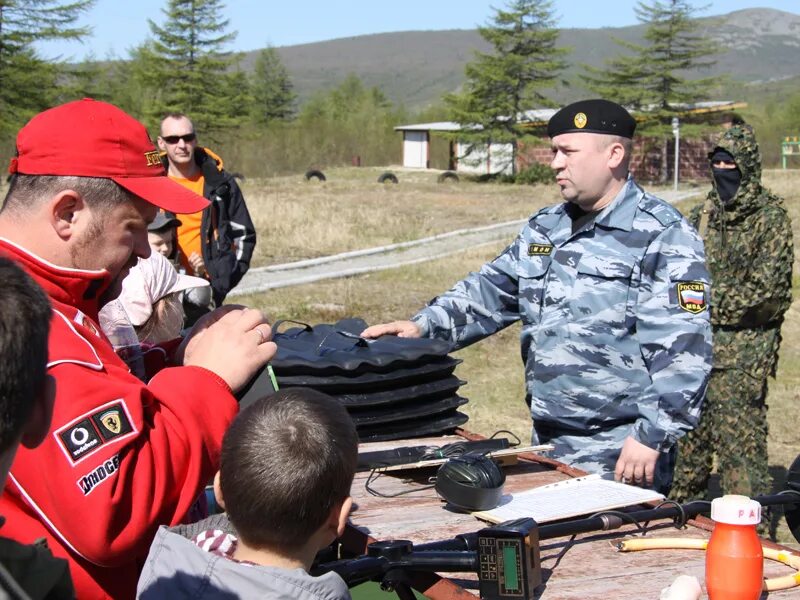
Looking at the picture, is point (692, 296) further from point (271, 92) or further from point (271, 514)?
point (271, 92)

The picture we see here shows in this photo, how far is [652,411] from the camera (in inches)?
129

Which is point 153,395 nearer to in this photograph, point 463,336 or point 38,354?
point 38,354

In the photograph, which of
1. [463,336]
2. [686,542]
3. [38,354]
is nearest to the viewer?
[38,354]

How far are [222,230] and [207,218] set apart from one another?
18 centimetres

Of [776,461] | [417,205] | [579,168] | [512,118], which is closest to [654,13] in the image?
[512,118]

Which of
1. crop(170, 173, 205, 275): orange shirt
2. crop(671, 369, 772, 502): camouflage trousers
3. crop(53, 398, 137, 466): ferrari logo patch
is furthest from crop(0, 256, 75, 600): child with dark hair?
crop(170, 173, 205, 275): orange shirt

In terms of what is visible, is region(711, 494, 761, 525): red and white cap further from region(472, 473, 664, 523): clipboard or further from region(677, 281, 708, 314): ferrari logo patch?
region(677, 281, 708, 314): ferrari logo patch

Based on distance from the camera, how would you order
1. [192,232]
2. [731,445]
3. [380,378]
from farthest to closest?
[192,232], [731,445], [380,378]

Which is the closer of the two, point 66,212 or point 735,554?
point 66,212

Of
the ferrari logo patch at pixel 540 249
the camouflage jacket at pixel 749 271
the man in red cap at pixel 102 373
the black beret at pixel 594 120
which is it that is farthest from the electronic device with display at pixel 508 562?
the camouflage jacket at pixel 749 271

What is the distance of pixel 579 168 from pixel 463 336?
717 millimetres

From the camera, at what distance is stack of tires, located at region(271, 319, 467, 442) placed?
10.1 ft

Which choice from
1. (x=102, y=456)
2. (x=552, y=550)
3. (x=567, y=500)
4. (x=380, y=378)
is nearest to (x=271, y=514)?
(x=102, y=456)

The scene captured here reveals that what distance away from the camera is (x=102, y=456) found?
1.61m
